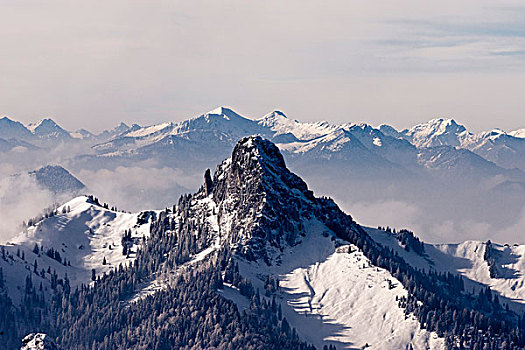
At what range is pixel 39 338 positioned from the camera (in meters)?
152
